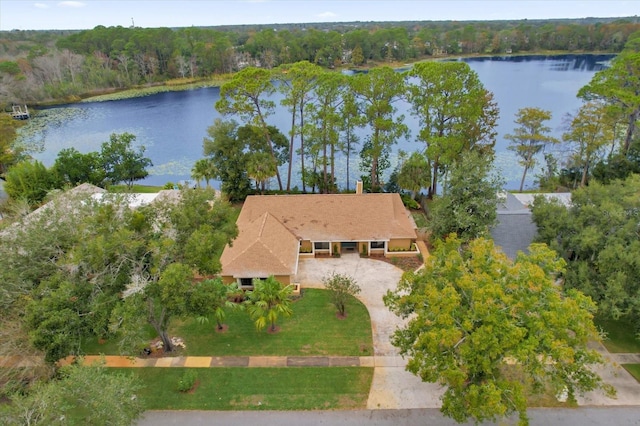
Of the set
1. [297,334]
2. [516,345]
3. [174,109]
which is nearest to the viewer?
[516,345]

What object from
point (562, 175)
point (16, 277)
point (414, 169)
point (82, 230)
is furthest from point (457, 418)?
point (562, 175)

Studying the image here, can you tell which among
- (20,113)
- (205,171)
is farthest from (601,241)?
(20,113)

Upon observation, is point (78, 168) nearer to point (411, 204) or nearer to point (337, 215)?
point (337, 215)

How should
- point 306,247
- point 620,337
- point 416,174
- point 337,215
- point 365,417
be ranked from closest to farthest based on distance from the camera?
1. point 365,417
2. point 620,337
3. point 306,247
4. point 337,215
5. point 416,174

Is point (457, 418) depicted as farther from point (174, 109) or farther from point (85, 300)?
point (174, 109)

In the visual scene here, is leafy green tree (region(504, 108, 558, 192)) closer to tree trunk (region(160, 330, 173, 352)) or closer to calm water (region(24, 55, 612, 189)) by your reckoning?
calm water (region(24, 55, 612, 189))

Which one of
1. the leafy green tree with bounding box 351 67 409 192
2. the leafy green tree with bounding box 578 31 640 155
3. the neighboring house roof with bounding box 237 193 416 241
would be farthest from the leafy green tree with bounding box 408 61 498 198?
the leafy green tree with bounding box 578 31 640 155

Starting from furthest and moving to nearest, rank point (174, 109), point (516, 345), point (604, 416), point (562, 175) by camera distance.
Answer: point (174, 109), point (562, 175), point (604, 416), point (516, 345)
